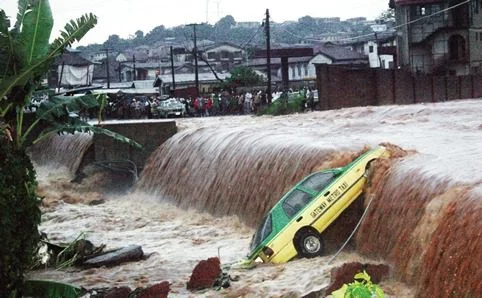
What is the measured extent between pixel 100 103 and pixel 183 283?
5740mm

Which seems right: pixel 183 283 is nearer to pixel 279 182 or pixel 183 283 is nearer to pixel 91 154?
pixel 279 182

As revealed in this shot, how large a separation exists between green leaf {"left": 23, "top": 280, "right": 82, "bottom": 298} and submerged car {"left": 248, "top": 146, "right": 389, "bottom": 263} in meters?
3.68

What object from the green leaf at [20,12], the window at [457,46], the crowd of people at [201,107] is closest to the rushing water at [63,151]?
the crowd of people at [201,107]

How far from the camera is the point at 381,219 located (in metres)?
16.3

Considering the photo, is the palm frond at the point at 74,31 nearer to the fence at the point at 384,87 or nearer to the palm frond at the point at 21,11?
the palm frond at the point at 21,11

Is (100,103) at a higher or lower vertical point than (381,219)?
higher

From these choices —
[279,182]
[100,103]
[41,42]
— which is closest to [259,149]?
[279,182]

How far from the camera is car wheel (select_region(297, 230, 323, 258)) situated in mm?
17016

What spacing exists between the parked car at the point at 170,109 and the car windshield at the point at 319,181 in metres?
34.8

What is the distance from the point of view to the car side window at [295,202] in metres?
17.5

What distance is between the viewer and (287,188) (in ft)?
70.6

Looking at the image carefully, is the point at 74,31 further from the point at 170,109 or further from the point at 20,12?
the point at 170,109

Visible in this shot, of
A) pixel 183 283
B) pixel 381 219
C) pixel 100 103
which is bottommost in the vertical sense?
pixel 183 283

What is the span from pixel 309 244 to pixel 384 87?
88.1 ft
